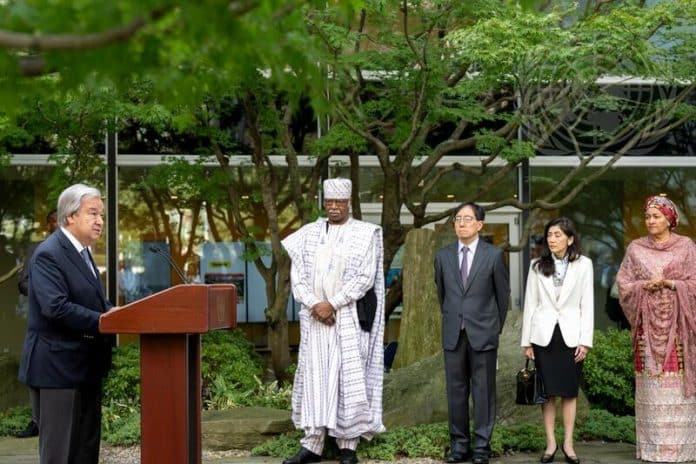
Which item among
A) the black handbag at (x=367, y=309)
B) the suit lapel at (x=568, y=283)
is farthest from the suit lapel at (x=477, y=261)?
the black handbag at (x=367, y=309)

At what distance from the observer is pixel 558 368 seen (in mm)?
8961

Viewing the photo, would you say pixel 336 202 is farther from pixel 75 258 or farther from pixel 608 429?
pixel 608 429

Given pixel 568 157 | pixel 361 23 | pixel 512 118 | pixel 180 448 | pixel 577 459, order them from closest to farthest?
pixel 180 448 → pixel 577 459 → pixel 361 23 → pixel 512 118 → pixel 568 157

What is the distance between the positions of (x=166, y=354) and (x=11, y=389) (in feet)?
23.3

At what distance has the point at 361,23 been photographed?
1085 centimetres

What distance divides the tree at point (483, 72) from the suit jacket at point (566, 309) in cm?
197

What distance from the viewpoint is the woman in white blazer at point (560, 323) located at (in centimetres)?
895

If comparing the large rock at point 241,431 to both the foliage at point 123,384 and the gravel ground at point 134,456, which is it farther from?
the foliage at point 123,384

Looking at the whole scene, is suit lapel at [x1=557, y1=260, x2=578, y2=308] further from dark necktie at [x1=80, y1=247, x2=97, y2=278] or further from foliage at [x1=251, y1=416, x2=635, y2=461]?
dark necktie at [x1=80, y1=247, x2=97, y2=278]

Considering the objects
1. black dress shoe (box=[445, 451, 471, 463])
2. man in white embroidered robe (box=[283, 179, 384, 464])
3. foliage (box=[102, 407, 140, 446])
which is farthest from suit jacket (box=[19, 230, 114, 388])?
foliage (box=[102, 407, 140, 446])

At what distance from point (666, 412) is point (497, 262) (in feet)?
5.60

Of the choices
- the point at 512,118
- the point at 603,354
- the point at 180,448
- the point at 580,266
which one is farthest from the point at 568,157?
the point at 180,448

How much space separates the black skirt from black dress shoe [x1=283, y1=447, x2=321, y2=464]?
179 cm

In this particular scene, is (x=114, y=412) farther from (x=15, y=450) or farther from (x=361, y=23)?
(x=361, y=23)
